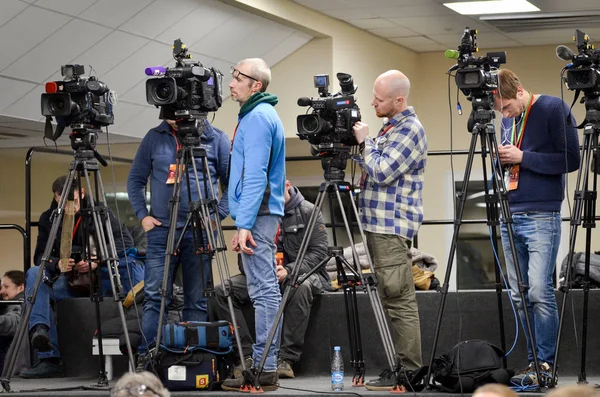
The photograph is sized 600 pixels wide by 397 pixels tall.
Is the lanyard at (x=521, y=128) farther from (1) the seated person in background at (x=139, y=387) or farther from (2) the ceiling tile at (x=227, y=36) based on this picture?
(2) the ceiling tile at (x=227, y=36)

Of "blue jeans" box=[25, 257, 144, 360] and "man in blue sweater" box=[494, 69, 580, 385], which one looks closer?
"man in blue sweater" box=[494, 69, 580, 385]

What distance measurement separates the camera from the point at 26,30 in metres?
6.92

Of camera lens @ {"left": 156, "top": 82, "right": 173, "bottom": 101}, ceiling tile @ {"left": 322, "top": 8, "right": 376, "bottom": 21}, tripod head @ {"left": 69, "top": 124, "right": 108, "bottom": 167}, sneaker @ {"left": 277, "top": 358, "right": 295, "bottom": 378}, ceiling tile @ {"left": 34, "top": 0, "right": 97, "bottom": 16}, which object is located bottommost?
sneaker @ {"left": 277, "top": 358, "right": 295, "bottom": 378}

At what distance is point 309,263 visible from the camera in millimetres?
5707

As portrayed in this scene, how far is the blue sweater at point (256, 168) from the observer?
4.79 meters

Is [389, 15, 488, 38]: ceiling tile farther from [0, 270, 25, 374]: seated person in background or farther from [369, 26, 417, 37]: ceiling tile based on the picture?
[0, 270, 25, 374]: seated person in background

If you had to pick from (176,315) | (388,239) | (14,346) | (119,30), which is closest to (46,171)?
(119,30)

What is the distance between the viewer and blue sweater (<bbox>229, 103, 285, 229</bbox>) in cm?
479

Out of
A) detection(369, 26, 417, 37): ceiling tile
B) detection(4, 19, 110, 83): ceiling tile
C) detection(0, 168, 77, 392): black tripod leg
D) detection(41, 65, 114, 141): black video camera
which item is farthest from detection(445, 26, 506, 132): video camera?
detection(369, 26, 417, 37): ceiling tile

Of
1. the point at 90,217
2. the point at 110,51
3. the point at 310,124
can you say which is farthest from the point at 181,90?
the point at 110,51

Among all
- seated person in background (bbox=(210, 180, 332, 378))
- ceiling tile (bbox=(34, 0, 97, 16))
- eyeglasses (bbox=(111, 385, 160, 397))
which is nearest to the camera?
eyeglasses (bbox=(111, 385, 160, 397))

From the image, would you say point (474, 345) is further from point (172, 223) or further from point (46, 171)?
point (46, 171)

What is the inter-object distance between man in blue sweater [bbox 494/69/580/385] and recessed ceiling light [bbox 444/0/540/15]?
12.8 feet

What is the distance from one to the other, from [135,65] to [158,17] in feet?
2.14
